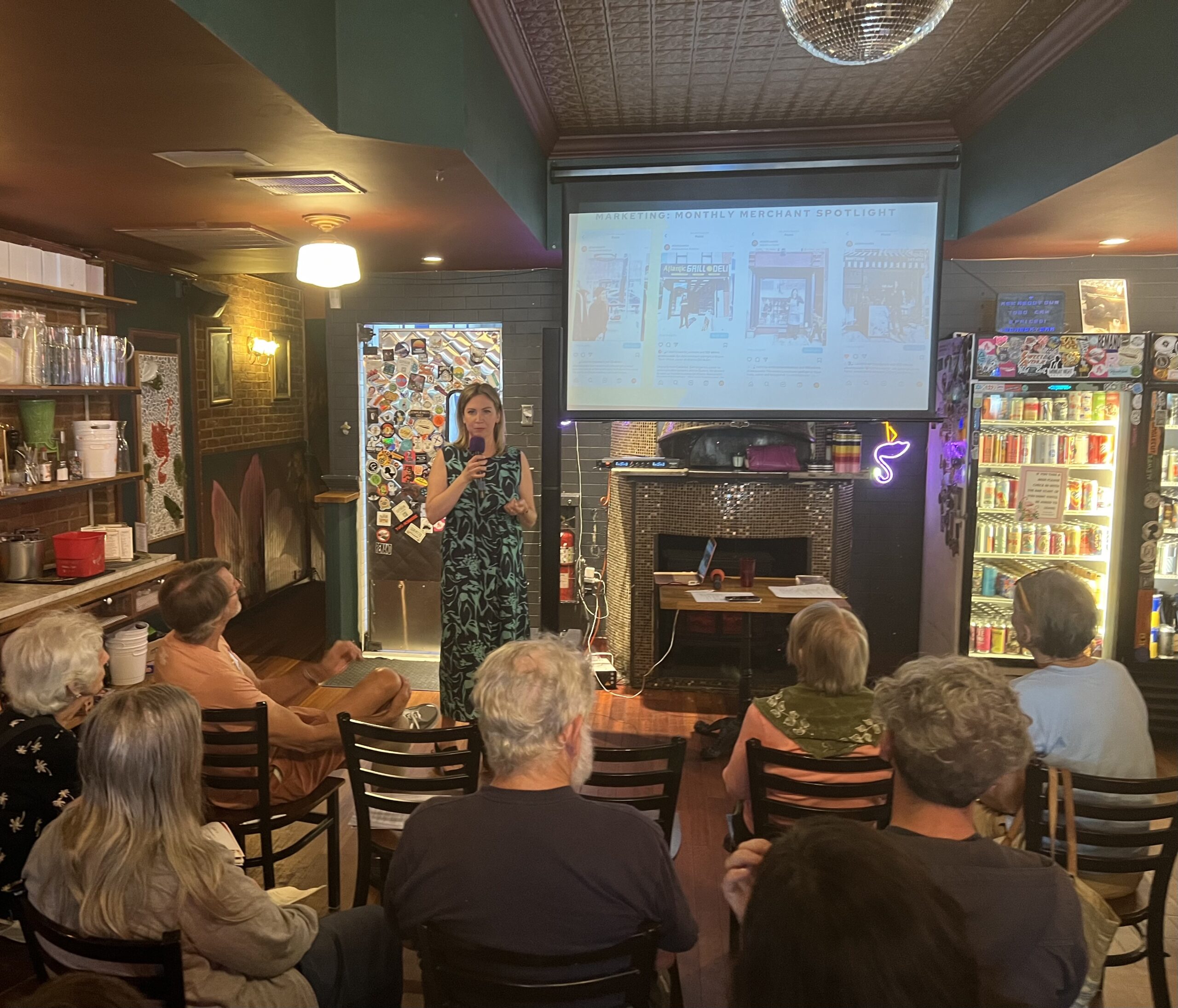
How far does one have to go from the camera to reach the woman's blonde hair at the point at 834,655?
218 cm

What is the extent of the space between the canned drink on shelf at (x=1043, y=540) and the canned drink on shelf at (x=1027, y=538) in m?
0.02

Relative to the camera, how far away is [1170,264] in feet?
14.9

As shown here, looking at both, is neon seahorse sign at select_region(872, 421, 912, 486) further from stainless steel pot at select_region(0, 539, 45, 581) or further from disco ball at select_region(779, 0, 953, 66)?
stainless steel pot at select_region(0, 539, 45, 581)

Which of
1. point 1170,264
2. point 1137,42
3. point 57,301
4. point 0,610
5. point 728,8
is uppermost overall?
point 728,8

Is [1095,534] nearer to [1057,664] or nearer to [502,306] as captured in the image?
[1057,664]

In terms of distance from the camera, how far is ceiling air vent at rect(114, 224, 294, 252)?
11.9 ft

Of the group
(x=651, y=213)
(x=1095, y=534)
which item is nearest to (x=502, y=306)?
(x=651, y=213)

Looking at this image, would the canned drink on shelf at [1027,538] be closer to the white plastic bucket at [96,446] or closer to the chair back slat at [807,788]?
the chair back slat at [807,788]

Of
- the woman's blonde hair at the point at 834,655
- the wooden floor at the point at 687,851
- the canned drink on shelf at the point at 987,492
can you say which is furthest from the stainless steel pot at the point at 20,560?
the canned drink on shelf at the point at 987,492

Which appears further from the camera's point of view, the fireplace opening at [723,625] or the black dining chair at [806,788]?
the fireplace opening at [723,625]

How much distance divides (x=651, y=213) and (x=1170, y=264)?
3022 mm

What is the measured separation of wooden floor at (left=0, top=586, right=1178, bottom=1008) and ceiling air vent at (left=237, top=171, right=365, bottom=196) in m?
2.35

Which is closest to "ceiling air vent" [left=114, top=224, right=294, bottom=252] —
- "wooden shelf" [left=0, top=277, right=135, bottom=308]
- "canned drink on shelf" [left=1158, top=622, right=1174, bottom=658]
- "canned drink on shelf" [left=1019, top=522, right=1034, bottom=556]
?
"wooden shelf" [left=0, top=277, right=135, bottom=308]

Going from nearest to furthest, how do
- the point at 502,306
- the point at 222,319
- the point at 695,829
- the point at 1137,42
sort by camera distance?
1. the point at 1137,42
2. the point at 695,829
3. the point at 502,306
4. the point at 222,319
